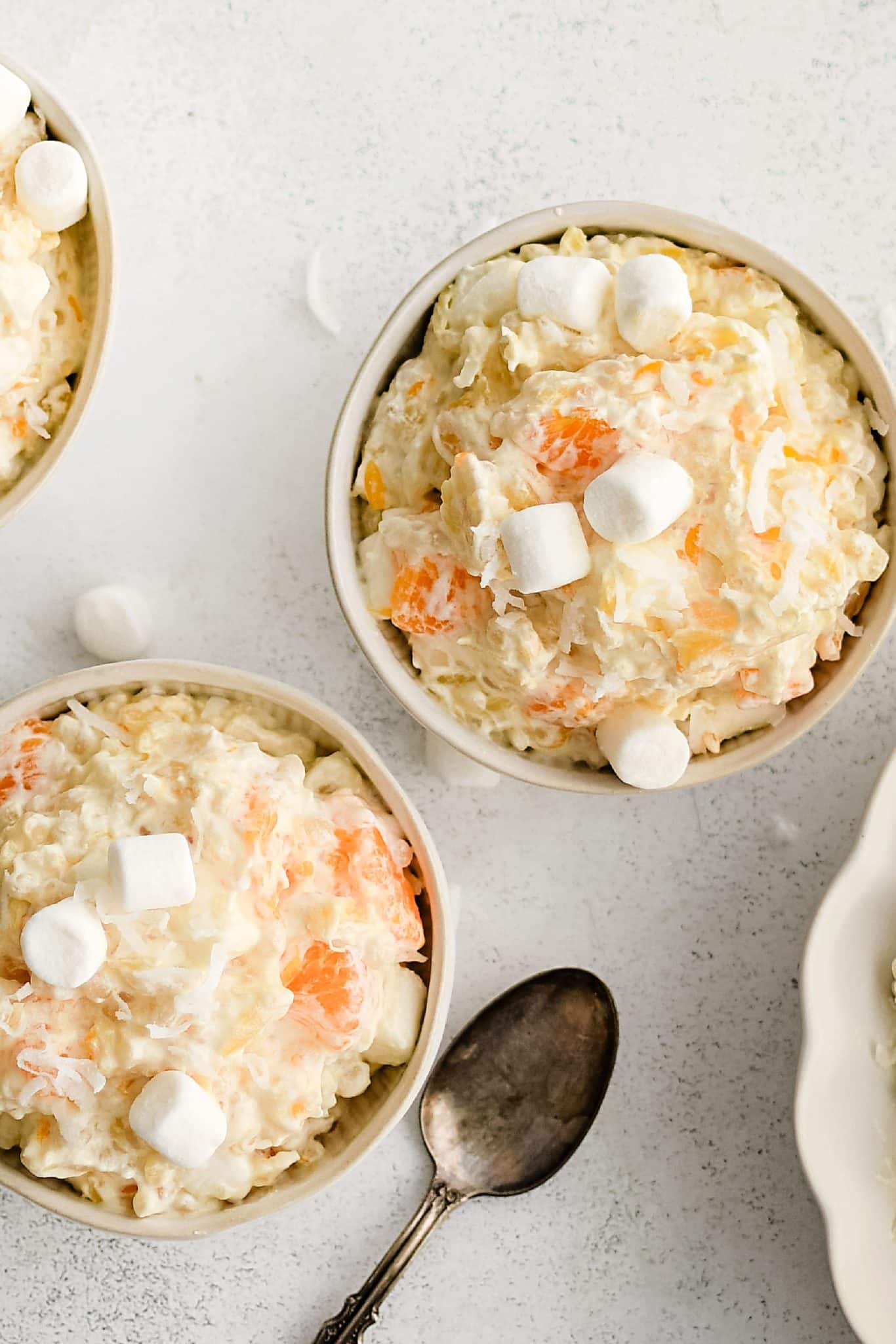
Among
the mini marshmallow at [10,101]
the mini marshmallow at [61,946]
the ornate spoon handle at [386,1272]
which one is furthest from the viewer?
the ornate spoon handle at [386,1272]

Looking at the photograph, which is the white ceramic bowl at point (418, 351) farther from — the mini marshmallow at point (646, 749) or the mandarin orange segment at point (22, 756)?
the mandarin orange segment at point (22, 756)

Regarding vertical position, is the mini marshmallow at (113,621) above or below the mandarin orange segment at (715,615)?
below

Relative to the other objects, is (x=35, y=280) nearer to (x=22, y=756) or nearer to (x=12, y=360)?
(x=12, y=360)

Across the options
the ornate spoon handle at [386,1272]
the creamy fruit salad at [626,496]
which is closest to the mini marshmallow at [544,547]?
the creamy fruit salad at [626,496]

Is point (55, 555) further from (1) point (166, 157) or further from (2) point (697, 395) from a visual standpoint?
(2) point (697, 395)

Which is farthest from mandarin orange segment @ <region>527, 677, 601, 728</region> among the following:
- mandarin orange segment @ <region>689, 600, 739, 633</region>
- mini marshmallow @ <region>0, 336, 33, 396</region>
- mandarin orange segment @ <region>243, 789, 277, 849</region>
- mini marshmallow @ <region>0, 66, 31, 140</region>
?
mini marshmallow @ <region>0, 66, 31, 140</region>

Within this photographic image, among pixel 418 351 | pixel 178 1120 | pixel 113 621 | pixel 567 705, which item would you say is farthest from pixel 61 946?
pixel 418 351

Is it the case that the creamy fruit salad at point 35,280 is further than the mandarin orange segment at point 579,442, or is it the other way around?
the creamy fruit salad at point 35,280
